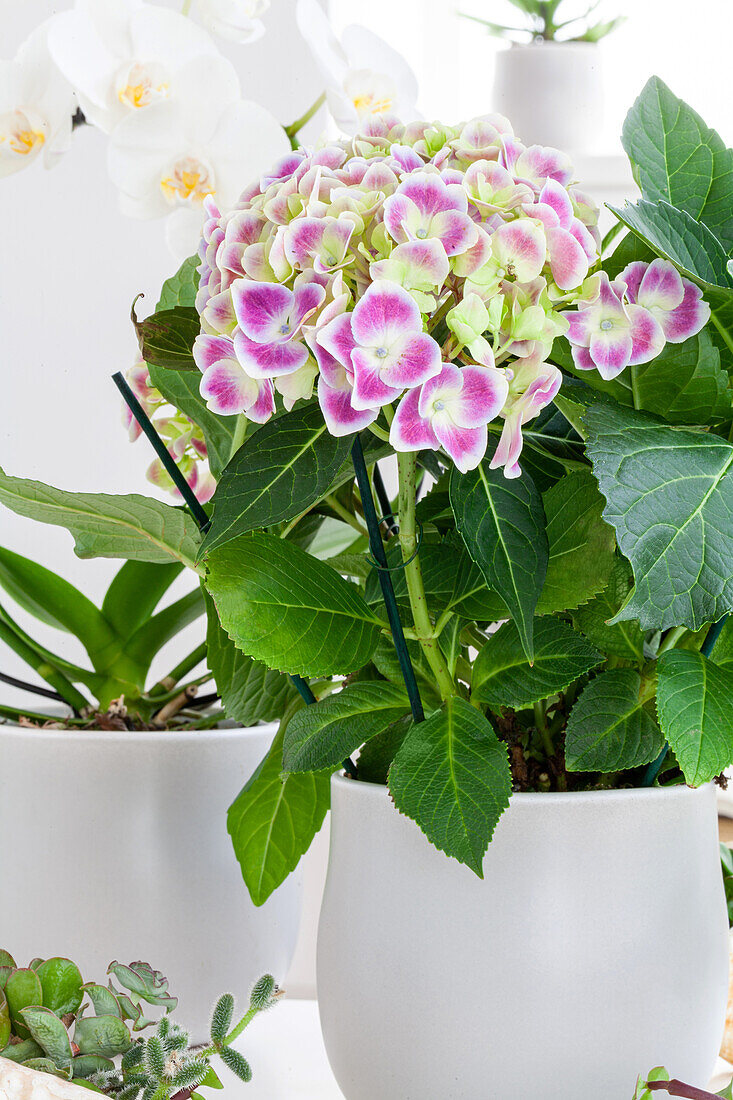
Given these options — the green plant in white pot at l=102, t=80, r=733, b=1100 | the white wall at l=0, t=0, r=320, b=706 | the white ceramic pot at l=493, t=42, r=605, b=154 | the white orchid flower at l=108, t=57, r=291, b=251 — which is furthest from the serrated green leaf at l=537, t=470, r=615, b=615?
the white ceramic pot at l=493, t=42, r=605, b=154

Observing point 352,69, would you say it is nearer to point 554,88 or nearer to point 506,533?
point 506,533

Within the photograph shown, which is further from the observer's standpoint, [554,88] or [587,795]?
[554,88]

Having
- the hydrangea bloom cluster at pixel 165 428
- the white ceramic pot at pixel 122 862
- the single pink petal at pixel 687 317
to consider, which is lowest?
the white ceramic pot at pixel 122 862

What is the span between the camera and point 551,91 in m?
1.03

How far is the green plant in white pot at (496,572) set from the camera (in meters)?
0.29

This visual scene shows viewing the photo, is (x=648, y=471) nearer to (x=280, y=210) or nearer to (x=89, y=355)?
(x=280, y=210)

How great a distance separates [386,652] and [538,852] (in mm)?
87

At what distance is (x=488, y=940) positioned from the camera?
1.13 ft

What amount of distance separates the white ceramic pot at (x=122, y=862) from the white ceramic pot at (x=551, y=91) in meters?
0.77

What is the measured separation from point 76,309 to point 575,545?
2.31 ft

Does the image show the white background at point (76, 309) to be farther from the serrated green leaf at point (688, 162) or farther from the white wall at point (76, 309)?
the serrated green leaf at point (688, 162)

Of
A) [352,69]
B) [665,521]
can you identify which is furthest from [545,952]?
[352,69]

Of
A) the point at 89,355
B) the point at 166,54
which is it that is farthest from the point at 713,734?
the point at 89,355

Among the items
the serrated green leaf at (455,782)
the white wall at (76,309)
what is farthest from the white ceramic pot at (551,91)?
the serrated green leaf at (455,782)
